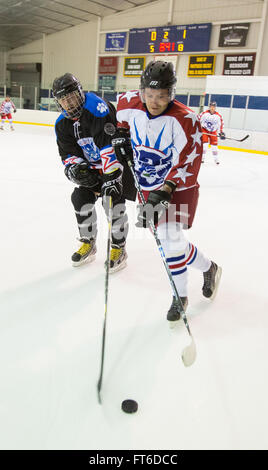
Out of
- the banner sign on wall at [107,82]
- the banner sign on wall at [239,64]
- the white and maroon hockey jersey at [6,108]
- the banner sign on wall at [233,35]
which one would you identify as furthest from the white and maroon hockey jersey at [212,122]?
the banner sign on wall at [107,82]

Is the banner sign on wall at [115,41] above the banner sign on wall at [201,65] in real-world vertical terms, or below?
above

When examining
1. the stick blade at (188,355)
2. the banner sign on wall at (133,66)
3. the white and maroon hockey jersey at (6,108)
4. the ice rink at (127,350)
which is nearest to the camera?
the ice rink at (127,350)

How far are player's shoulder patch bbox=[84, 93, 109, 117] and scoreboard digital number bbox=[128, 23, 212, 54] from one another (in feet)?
37.2

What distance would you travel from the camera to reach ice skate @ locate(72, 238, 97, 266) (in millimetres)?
2008

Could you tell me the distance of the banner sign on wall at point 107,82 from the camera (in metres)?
13.7

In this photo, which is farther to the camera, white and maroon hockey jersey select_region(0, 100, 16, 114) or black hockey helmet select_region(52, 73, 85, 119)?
white and maroon hockey jersey select_region(0, 100, 16, 114)

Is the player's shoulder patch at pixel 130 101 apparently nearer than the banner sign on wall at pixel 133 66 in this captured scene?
Yes

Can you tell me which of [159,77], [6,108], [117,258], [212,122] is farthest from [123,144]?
[6,108]

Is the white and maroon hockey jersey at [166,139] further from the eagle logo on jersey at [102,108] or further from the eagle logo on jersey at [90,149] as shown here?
the eagle logo on jersey at [90,149]

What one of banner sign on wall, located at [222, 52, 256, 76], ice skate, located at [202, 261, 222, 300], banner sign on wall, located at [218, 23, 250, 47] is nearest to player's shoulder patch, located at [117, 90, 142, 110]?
ice skate, located at [202, 261, 222, 300]

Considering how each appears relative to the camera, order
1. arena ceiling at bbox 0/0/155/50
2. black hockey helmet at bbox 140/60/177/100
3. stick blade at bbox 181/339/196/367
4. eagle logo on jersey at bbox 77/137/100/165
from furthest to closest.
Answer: arena ceiling at bbox 0/0/155/50 → eagle logo on jersey at bbox 77/137/100/165 → black hockey helmet at bbox 140/60/177/100 → stick blade at bbox 181/339/196/367

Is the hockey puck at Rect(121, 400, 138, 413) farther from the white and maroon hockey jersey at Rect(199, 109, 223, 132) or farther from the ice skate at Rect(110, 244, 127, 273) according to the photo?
the white and maroon hockey jersey at Rect(199, 109, 223, 132)

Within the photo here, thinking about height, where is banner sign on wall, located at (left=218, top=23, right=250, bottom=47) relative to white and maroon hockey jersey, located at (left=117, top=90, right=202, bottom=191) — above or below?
above

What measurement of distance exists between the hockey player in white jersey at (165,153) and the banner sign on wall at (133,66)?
41.6 ft
